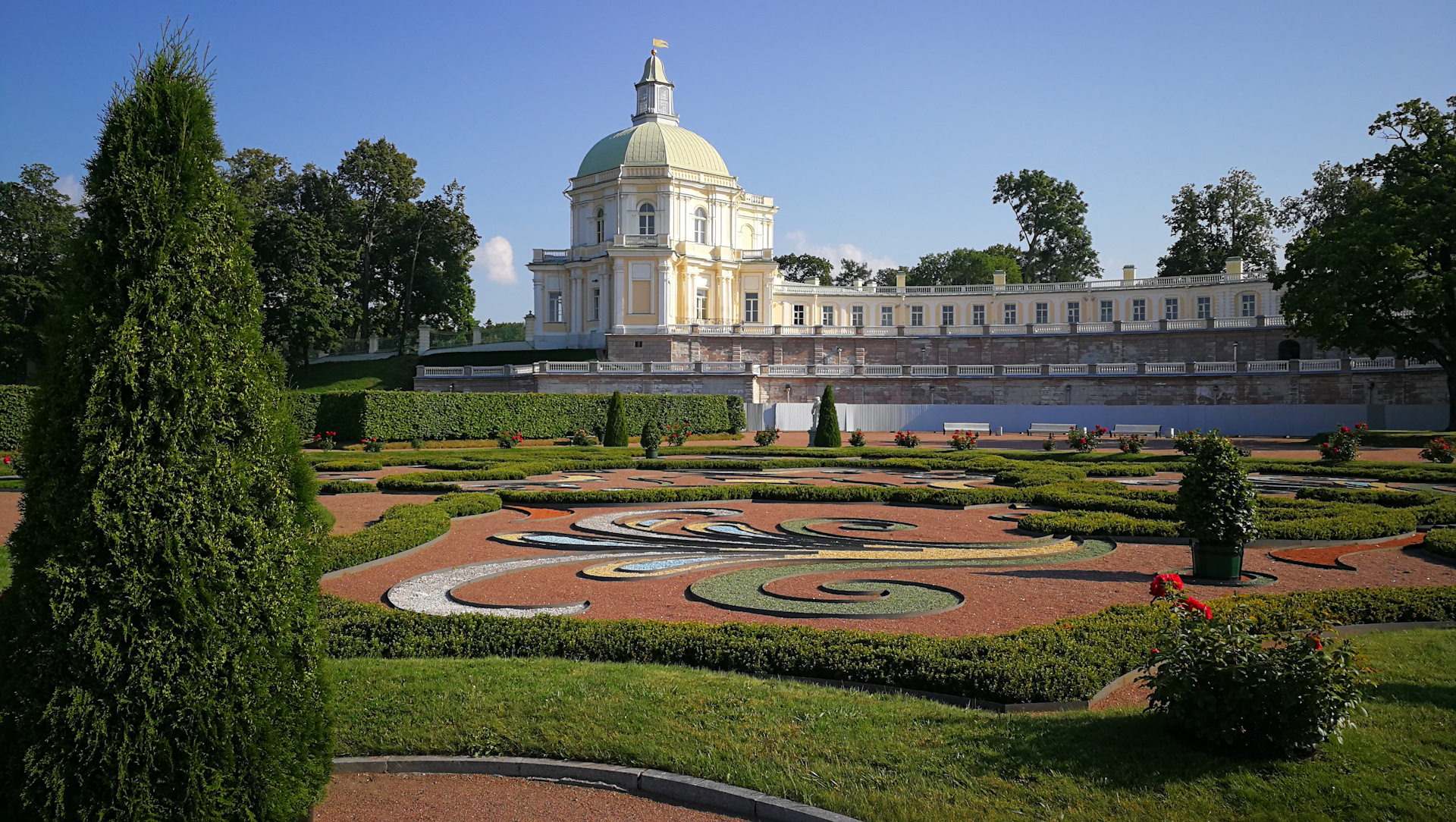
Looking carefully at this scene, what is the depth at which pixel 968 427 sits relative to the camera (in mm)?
53969

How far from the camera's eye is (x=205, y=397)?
14.4 ft

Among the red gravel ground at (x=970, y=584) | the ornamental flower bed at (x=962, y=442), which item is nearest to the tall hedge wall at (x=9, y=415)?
the red gravel ground at (x=970, y=584)

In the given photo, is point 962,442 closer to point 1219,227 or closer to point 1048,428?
point 1048,428

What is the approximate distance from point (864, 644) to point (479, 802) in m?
3.43

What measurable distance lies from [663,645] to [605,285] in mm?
66888

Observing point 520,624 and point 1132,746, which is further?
point 520,624

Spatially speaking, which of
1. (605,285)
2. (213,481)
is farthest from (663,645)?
(605,285)

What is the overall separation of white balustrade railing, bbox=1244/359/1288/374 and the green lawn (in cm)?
5445

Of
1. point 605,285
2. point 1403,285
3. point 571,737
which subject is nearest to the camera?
point 571,737

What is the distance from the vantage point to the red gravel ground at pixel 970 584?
380 inches

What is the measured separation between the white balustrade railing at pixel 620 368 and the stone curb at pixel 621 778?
54.5 meters

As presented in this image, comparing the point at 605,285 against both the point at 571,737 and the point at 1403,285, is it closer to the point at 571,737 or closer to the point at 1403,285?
the point at 1403,285

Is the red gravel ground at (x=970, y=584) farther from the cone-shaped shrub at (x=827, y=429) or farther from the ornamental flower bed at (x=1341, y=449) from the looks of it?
the cone-shaped shrub at (x=827, y=429)

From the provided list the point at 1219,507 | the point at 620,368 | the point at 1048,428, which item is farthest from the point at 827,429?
the point at 620,368
